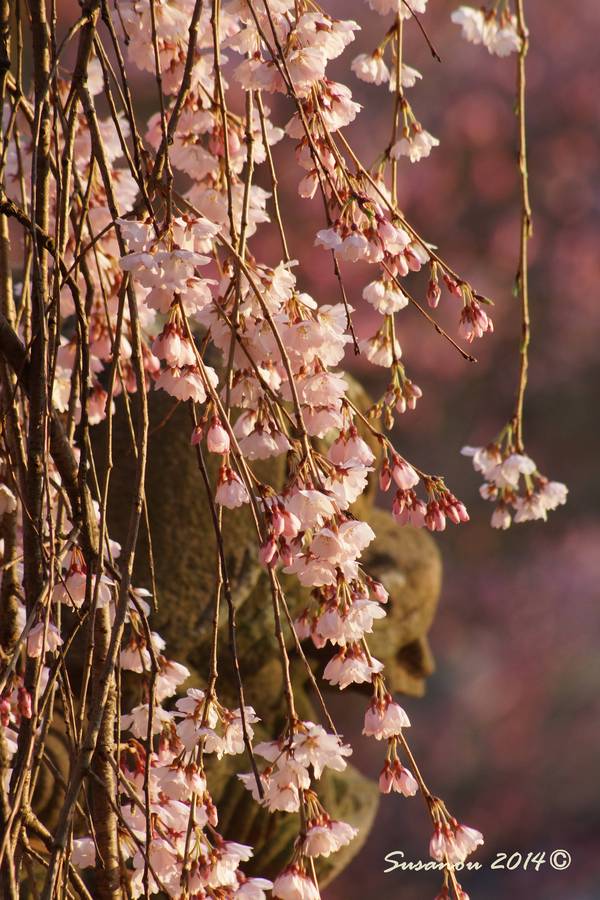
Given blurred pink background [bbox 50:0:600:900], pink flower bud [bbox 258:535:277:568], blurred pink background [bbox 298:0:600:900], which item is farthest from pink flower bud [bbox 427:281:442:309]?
blurred pink background [bbox 298:0:600:900]

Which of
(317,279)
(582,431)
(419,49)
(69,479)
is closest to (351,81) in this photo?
(419,49)

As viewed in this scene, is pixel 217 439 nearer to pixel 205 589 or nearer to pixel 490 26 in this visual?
pixel 490 26

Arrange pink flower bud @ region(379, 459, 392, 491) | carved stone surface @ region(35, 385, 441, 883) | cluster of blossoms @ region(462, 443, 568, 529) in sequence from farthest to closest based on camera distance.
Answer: carved stone surface @ region(35, 385, 441, 883) < cluster of blossoms @ region(462, 443, 568, 529) < pink flower bud @ region(379, 459, 392, 491)

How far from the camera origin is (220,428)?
83 centimetres

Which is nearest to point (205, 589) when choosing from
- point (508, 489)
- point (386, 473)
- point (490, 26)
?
point (508, 489)

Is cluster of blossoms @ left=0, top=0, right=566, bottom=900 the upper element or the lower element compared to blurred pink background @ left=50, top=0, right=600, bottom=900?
lower

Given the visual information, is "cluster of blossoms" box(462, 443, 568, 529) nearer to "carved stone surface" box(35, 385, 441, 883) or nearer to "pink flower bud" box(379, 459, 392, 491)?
"pink flower bud" box(379, 459, 392, 491)

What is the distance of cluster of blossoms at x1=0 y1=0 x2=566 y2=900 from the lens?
81 cm

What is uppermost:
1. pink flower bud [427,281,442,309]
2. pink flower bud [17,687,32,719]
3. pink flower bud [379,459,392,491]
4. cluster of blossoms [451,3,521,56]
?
cluster of blossoms [451,3,521,56]

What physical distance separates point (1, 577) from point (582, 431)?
320 centimetres

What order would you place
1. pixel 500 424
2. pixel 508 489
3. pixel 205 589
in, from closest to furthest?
pixel 508 489 → pixel 205 589 → pixel 500 424

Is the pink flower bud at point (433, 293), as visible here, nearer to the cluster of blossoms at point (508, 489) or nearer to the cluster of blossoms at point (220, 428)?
the cluster of blossoms at point (220, 428)

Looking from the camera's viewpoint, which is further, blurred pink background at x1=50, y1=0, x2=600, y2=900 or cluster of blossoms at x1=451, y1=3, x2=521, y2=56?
blurred pink background at x1=50, y1=0, x2=600, y2=900

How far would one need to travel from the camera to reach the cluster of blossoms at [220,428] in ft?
2.65
